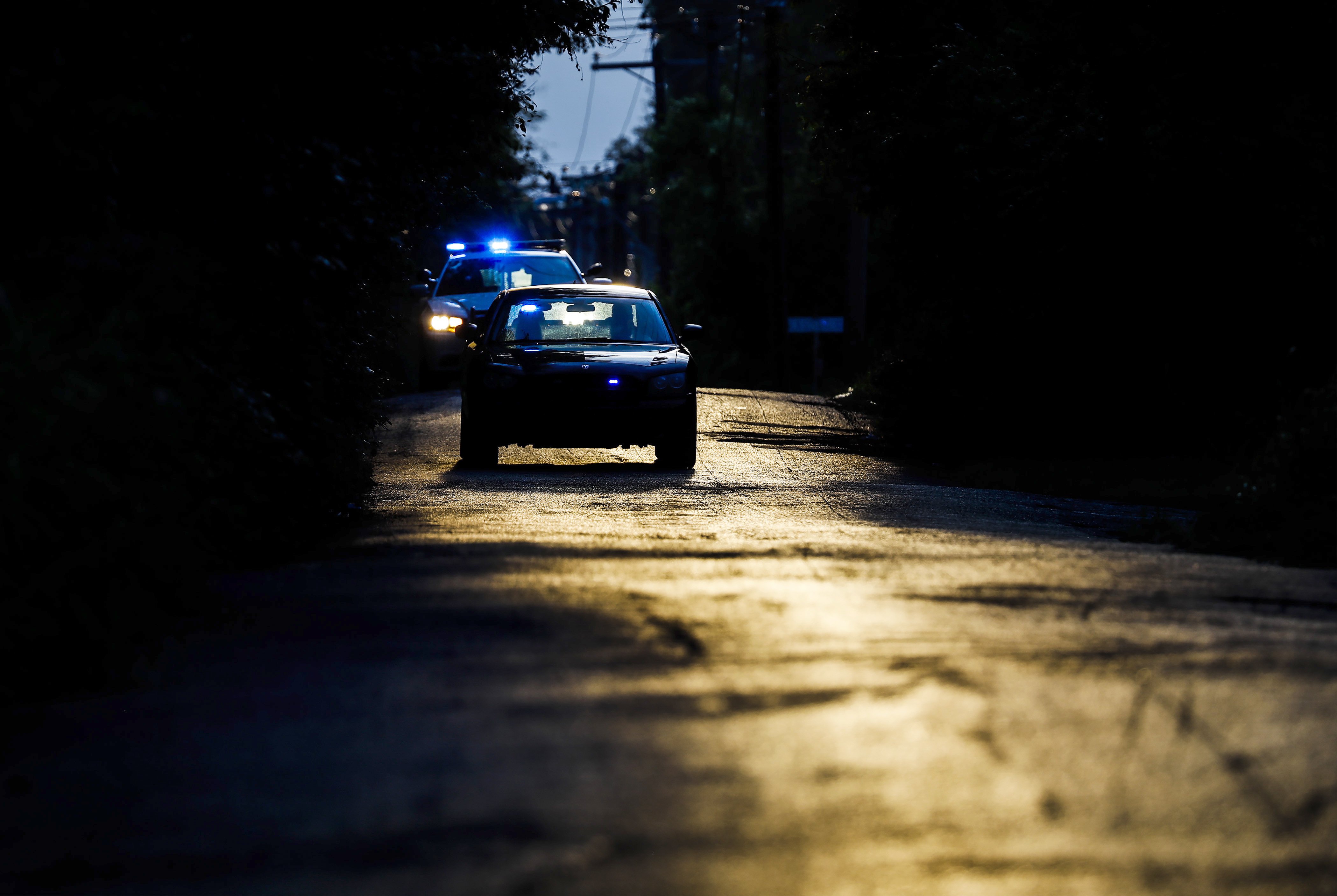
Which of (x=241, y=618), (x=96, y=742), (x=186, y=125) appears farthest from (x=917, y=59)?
(x=96, y=742)

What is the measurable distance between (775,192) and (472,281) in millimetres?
10494

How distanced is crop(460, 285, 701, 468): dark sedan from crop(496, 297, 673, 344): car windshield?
1 cm

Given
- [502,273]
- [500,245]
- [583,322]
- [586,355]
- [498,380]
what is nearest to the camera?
[498,380]

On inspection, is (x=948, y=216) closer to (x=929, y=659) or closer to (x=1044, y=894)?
(x=929, y=659)

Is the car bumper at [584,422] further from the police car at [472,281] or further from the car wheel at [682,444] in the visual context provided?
the police car at [472,281]

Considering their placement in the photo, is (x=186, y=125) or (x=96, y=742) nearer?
(x=96, y=742)

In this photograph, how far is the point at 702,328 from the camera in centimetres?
1566

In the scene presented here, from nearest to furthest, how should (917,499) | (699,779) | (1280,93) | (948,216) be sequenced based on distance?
(699,779) < (917,499) < (1280,93) < (948,216)

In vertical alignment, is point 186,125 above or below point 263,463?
above

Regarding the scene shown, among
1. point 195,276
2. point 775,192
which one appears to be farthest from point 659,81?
point 195,276

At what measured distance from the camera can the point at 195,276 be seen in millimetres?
7074

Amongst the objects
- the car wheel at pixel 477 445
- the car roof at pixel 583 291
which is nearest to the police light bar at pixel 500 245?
the car roof at pixel 583 291

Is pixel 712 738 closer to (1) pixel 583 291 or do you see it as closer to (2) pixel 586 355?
(2) pixel 586 355

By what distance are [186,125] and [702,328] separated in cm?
824
